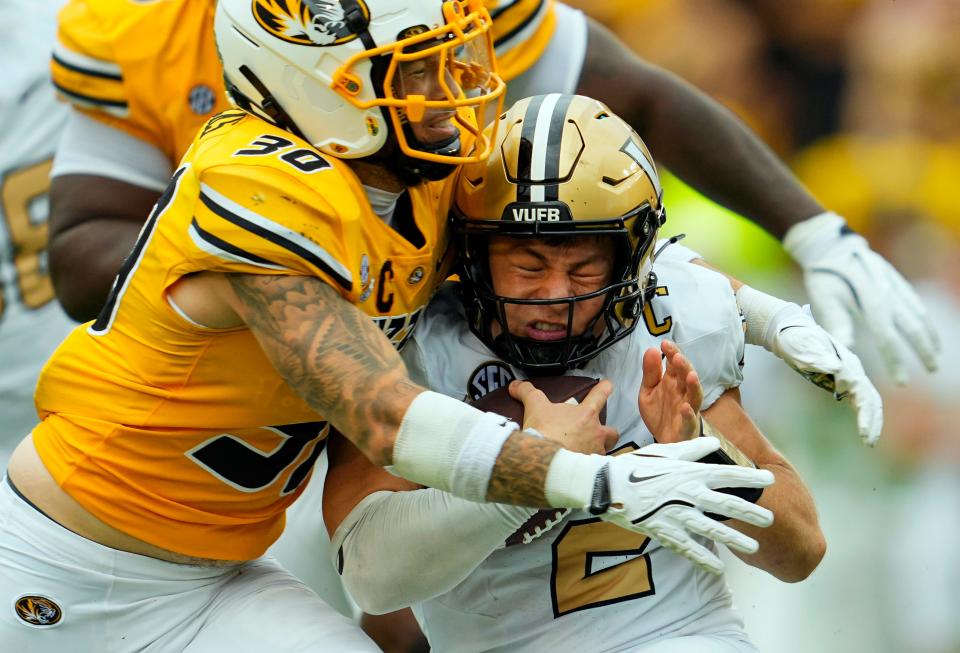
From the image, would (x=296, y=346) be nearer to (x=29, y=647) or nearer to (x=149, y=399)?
(x=149, y=399)

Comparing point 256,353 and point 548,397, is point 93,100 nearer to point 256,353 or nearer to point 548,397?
point 256,353

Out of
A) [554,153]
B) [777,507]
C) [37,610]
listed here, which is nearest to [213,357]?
[37,610]

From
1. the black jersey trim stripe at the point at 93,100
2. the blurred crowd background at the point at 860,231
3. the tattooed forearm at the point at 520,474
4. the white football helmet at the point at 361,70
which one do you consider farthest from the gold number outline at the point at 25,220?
the tattooed forearm at the point at 520,474

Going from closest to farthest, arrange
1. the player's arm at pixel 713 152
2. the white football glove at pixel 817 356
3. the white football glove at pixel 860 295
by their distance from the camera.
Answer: the white football glove at pixel 817 356
the white football glove at pixel 860 295
the player's arm at pixel 713 152

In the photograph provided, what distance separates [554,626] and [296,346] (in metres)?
0.77

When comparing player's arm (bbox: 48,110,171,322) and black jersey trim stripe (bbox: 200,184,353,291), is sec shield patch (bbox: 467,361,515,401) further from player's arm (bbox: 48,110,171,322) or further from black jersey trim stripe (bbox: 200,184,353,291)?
player's arm (bbox: 48,110,171,322)

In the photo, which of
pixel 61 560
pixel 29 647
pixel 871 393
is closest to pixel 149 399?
pixel 61 560

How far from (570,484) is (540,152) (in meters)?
0.71

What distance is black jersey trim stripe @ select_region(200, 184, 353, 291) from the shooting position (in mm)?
2039

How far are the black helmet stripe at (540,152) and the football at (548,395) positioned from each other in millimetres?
312

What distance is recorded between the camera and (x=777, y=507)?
239cm

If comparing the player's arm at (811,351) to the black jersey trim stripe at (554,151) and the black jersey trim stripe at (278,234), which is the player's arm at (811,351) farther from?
the black jersey trim stripe at (278,234)

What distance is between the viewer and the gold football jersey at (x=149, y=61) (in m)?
Result: 3.53

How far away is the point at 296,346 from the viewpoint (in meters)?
2.01
